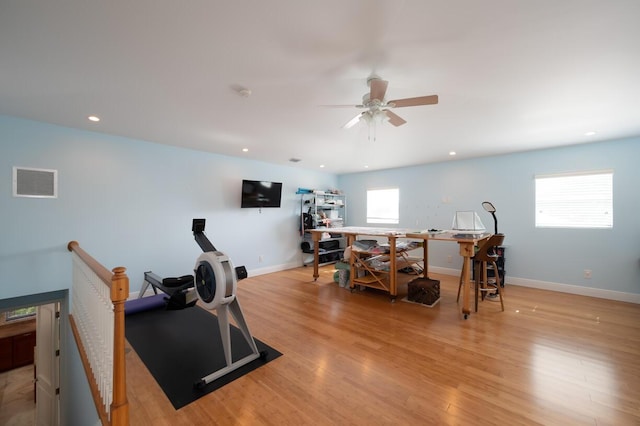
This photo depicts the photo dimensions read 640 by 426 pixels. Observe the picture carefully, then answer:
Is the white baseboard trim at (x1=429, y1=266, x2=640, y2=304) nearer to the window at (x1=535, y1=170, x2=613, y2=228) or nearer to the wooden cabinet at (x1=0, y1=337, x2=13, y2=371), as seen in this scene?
the window at (x1=535, y1=170, x2=613, y2=228)

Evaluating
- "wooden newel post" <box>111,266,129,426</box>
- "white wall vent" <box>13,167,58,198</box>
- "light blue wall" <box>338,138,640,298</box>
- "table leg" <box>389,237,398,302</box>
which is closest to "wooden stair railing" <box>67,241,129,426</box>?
"wooden newel post" <box>111,266,129,426</box>

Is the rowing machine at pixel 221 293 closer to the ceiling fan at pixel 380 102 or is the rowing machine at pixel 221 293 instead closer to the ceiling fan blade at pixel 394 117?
the ceiling fan at pixel 380 102

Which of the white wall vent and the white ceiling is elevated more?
the white ceiling

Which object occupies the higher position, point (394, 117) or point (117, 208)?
point (394, 117)

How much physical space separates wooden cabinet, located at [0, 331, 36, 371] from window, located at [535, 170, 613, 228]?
30.9 feet

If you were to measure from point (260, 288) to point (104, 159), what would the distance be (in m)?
2.86

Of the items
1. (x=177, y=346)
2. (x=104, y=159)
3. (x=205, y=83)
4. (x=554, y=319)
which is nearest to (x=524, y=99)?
(x=554, y=319)

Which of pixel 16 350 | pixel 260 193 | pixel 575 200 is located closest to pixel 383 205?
pixel 260 193

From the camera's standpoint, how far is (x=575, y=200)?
388cm

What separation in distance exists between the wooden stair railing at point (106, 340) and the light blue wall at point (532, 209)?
515 cm

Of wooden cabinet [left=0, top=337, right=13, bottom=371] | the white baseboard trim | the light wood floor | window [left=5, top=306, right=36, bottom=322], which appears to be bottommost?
wooden cabinet [left=0, top=337, right=13, bottom=371]

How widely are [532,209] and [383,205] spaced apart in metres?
2.81

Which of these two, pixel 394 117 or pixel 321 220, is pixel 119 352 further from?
pixel 321 220

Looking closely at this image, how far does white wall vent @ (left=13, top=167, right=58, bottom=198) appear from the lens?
279 cm
